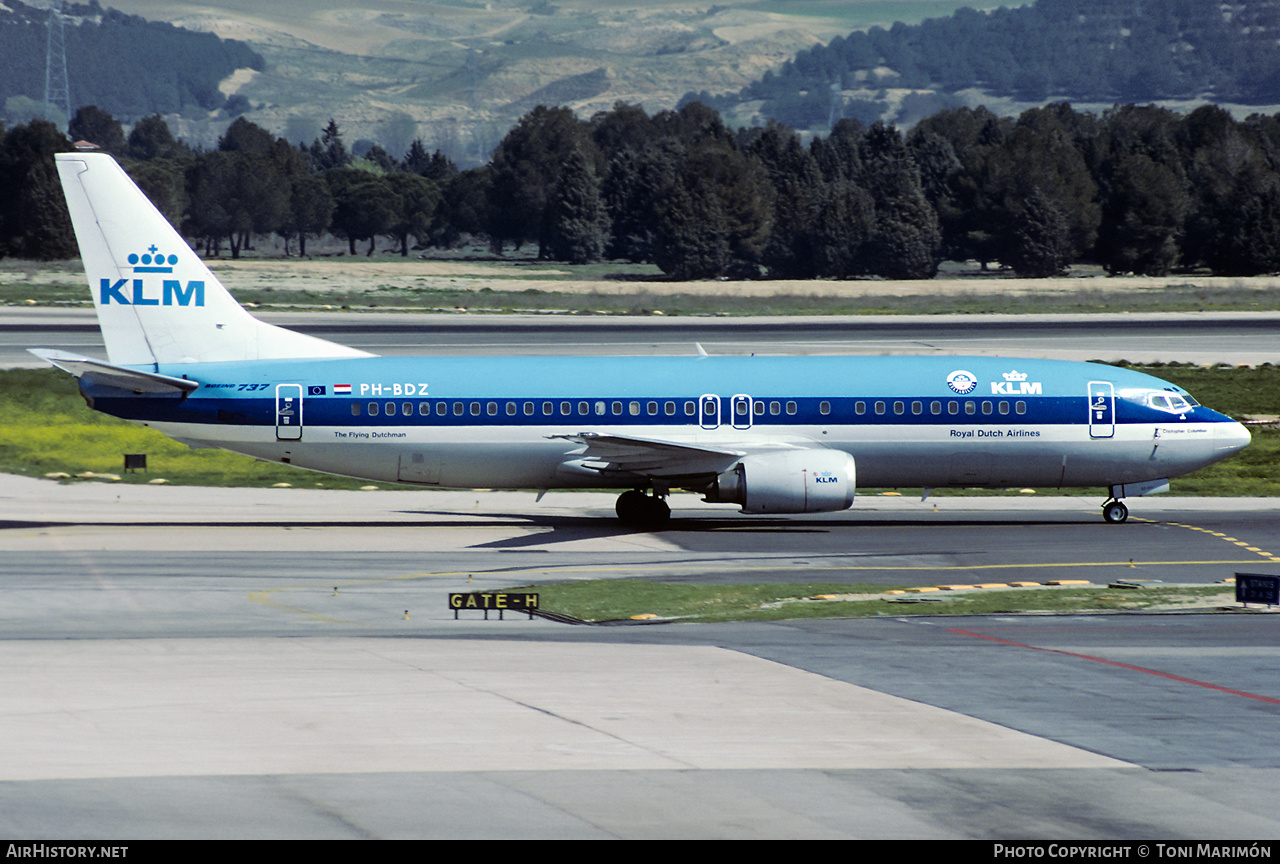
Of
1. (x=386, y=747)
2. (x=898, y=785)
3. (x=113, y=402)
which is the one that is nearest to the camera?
(x=898, y=785)

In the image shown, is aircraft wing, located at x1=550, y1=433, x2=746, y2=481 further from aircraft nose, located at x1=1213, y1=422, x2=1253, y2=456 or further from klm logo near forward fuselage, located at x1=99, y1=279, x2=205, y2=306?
aircraft nose, located at x1=1213, y1=422, x2=1253, y2=456

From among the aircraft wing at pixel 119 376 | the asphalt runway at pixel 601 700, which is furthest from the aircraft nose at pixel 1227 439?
the aircraft wing at pixel 119 376

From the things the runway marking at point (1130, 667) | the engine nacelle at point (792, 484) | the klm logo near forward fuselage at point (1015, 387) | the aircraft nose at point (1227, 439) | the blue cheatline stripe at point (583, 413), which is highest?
the klm logo near forward fuselage at point (1015, 387)

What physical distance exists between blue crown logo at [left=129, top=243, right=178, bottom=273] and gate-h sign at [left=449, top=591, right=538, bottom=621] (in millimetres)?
16679

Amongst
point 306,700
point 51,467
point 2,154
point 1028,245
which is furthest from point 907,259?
point 306,700

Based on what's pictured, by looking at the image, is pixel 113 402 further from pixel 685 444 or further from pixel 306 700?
pixel 306 700

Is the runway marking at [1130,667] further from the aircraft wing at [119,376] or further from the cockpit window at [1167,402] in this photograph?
the aircraft wing at [119,376]

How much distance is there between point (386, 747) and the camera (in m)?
18.6

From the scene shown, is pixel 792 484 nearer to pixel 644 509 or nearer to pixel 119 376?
pixel 644 509

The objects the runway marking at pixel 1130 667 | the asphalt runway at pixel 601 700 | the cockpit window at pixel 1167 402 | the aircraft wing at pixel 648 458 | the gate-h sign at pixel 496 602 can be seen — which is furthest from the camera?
the cockpit window at pixel 1167 402

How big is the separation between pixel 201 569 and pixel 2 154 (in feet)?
577

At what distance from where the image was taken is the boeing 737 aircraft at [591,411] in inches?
1594

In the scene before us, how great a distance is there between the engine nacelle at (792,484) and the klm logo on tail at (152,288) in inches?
629

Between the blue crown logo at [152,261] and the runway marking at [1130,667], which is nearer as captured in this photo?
the runway marking at [1130,667]
